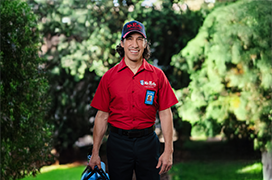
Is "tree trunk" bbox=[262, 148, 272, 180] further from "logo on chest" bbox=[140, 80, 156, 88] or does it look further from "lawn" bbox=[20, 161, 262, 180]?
"logo on chest" bbox=[140, 80, 156, 88]

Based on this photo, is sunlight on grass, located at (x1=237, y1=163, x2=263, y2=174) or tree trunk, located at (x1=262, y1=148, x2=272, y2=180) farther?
sunlight on grass, located at (x1=237, y1=163, x2=263, y2=174)

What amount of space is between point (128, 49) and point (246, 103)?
341 centimetres

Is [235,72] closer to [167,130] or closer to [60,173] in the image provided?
[167,130]

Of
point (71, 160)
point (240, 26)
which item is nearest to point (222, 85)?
point (240, 26)

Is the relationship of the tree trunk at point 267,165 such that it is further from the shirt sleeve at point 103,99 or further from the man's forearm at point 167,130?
the shirt sleeve at point 103,99

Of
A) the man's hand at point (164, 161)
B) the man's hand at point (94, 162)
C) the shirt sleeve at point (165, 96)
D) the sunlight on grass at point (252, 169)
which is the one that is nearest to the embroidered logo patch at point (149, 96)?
the shirt sleeve at point (165, 96)

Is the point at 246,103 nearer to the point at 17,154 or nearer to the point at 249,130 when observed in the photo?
the point at 249,130

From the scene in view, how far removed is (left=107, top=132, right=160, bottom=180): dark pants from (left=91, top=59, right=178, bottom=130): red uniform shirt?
0.14 m

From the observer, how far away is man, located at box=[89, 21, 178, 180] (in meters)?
3.04

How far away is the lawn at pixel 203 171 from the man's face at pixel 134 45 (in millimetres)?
4660

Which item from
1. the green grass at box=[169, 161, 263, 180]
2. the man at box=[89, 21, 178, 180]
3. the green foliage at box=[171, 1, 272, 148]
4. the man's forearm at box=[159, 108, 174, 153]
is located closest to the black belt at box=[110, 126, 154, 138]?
the man at box=[89, 21, 178, 180]

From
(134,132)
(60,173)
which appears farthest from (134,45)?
(60,173)

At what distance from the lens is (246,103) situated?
18.5ft

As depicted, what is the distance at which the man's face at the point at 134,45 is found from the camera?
3.06m
